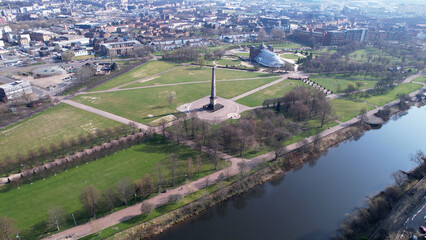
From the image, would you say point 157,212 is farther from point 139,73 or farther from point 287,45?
point 287,45

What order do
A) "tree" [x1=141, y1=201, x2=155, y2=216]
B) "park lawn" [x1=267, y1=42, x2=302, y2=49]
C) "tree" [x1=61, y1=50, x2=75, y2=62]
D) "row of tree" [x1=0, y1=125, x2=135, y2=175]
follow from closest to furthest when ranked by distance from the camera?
"tree" [x1=141, y1=201, x2=155, y2=216]
"row of tree" [x1=0, y1=125, x2=135, y2=175]
"tree" [x1=61, y1=50, x2=75, y2=62]
"park lawn" [x1=267, y1=42, x2=302, y2=49]

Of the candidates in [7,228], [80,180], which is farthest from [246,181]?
[7,228]

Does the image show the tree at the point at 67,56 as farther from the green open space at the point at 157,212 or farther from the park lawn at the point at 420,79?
the park lawn at the point at 420,79

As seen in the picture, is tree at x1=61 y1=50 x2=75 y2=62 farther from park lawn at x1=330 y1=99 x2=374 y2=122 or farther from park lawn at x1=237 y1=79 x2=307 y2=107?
park lawn at x1=330 y1=99 x2=374 y2=122

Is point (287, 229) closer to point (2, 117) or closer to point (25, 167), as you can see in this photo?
point (25, 167)

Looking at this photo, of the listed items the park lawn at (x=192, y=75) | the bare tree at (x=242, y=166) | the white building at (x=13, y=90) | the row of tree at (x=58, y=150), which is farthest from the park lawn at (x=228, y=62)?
the bare tree at (x=242, y=166)

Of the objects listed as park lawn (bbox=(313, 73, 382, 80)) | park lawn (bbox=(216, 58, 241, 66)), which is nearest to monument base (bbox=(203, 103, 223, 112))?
park lawn (bbox=(216, 58, 241, 66))

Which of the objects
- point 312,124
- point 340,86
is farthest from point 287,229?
point 340,86
